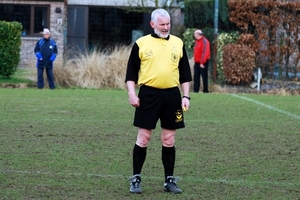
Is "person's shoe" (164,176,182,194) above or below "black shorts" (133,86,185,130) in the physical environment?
below

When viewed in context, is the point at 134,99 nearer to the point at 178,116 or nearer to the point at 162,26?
the point at 178,116

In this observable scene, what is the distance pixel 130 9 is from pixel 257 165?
852 inches

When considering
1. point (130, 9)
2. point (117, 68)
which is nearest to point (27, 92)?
point (117, 68)

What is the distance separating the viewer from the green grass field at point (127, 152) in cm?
788

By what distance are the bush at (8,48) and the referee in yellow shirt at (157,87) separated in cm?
1814

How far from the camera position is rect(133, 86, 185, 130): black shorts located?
7.62m

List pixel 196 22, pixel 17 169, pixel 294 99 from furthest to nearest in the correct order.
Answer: pixel 196 22 < pixel 294 99 < pixel 17 169

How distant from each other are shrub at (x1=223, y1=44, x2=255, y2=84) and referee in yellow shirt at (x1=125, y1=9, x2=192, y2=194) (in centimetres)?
1712

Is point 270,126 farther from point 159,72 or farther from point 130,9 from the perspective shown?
point 130,9

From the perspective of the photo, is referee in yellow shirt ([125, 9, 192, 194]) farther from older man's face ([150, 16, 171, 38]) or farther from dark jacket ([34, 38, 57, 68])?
dark jacket ([34, 38, 57, 68])

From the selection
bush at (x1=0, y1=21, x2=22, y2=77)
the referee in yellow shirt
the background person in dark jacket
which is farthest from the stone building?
the referee in yellow shirt

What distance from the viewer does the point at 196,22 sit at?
1127 inches

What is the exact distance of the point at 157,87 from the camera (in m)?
7.62

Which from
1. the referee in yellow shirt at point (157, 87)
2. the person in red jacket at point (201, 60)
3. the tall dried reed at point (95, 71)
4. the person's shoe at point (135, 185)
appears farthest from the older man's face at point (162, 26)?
the tall dried reed at point (95, 71)
